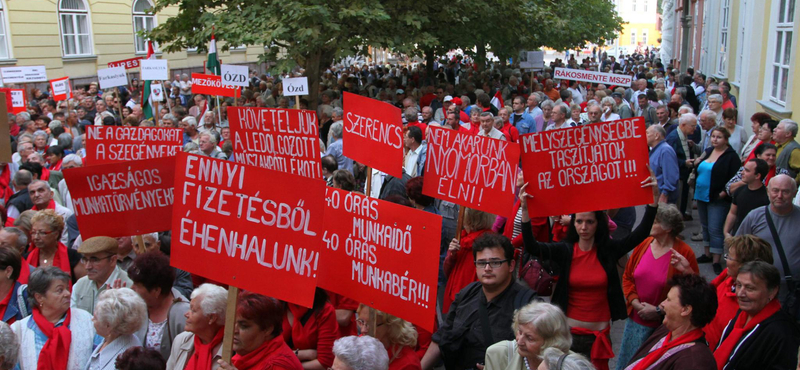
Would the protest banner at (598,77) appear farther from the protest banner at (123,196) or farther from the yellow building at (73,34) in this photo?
the yellow building at (73,34)

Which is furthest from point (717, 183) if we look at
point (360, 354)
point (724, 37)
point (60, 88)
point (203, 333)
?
point (724, 37)

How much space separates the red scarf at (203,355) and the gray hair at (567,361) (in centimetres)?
174

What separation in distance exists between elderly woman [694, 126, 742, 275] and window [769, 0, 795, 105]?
350 cm

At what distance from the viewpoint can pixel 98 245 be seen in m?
4.96

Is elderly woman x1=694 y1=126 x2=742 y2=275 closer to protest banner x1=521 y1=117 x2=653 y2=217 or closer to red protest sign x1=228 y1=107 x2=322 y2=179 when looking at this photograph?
protest banner x1=521 y1=117 x2=653 y2=217

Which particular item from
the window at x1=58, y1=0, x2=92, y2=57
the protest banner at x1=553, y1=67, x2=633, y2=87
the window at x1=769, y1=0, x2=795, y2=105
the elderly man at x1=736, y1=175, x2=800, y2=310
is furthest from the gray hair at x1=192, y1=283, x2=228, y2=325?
the window at x1=58, y1=0, x2=92, y2=57

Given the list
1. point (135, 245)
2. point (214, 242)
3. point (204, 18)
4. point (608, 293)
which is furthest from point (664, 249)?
point (204, 18)

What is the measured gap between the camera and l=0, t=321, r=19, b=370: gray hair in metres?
3.67

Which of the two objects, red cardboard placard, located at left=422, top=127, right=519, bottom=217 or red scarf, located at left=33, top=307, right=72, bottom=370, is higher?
red cardboard placard, located at left=422, top=127, right=519, bottom=217

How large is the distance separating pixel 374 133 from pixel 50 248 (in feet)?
8.83

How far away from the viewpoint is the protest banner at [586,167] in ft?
16.3

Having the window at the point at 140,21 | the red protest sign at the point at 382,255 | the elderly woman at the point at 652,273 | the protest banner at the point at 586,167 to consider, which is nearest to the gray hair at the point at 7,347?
the red protest sign at the point at 382,255

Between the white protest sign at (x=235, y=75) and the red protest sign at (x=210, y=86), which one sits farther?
the red protest sign at (x=210, y=86)

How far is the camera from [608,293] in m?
4.66
